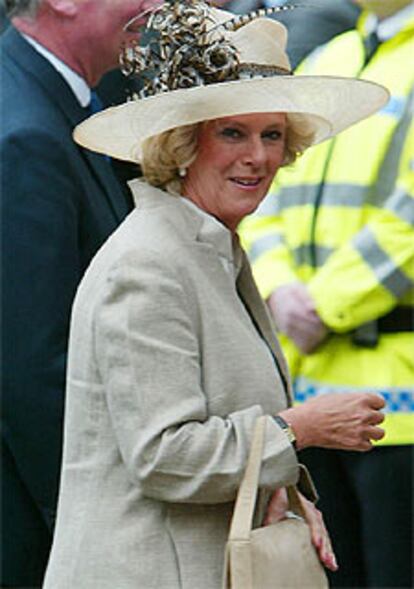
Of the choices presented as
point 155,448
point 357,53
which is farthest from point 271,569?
point 357,53

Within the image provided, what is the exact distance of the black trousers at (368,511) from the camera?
14.9ft

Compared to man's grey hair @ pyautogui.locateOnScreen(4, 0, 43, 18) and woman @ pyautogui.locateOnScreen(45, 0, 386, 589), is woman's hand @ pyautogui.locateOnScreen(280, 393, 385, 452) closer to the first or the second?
woman @ pyautogui.locateOnScreen(45, 0, 386, 589)

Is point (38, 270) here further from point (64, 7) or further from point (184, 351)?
point (184, 351)

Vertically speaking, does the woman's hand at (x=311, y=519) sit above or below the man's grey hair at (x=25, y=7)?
below

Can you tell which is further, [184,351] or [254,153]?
[254,153]

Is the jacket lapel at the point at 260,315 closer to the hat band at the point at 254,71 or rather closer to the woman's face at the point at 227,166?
the woman's face at the point at 227,166

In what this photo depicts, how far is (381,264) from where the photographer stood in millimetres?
4508

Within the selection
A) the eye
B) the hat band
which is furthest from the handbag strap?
the hat band

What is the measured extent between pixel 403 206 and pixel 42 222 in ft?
3.31

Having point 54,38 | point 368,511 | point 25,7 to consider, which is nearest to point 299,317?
point 368,511

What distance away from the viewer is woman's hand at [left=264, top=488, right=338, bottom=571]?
10.5 ft

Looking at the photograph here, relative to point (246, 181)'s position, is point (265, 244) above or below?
below

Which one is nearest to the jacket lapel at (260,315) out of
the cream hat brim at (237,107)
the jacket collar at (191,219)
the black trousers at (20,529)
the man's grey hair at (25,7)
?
the jacket collar at (191,219)

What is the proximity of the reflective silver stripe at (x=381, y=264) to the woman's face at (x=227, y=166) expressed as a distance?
123 cm
